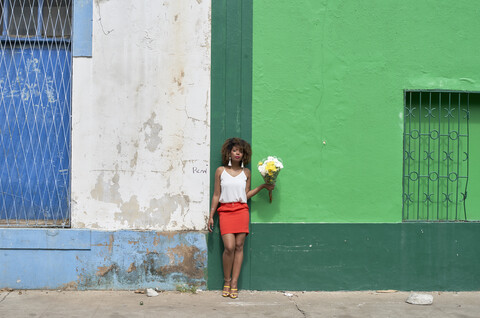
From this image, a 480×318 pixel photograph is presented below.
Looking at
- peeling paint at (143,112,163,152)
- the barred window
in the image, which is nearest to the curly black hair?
peeling paint at (143,112,163,152)

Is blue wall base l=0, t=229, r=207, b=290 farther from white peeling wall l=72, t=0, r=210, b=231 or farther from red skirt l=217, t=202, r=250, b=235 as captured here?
red skirt l=217, t=202, r=250, b=235

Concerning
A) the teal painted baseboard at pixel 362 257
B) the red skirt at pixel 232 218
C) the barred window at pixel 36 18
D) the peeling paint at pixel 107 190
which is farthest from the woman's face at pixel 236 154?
the barred window at pixel 36 18

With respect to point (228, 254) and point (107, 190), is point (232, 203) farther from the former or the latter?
point (107, 190)

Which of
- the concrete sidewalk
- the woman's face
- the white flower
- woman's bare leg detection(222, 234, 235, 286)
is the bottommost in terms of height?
the concrete sidewalk

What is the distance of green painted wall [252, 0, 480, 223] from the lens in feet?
19.5

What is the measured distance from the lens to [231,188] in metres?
5.70

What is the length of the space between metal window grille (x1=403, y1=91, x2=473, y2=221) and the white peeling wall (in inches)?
91.7

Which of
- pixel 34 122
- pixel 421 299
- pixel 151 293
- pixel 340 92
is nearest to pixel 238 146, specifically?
pixel 340 92

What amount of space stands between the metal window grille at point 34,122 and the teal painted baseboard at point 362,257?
192 centimetres

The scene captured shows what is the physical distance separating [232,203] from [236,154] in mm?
523

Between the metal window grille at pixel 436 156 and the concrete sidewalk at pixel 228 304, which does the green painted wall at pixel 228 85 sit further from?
the metal window grille at pixel 436 156

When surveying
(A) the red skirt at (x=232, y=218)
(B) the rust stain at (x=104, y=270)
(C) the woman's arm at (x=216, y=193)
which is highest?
(C) the woman's arm at (x=216, y=193)

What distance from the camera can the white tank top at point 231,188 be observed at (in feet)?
18.7

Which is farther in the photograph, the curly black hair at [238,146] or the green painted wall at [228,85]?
the green painted wall at [228,85]
